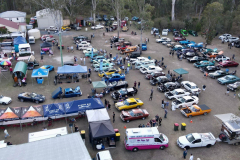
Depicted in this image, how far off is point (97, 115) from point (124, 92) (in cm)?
633

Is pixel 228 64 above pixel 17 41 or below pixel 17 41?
below

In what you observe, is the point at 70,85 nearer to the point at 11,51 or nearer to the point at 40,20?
the point at 11,51

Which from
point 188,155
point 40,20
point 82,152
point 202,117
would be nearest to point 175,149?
point 188,155

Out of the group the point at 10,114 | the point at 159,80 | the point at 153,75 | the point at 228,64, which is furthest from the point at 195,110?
the point at 10,114

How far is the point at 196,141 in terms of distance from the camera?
17.9m

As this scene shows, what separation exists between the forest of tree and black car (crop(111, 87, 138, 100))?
56.0 feet

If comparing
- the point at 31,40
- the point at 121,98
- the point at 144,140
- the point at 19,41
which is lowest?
the point at 144,140

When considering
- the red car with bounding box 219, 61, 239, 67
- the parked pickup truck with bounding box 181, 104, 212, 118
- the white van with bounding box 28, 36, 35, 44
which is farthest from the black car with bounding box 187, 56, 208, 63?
the white van with bounding box 28, 36, 35, 44

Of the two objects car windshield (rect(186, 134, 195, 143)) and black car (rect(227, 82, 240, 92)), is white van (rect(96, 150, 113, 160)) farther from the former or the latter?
black car (rect(227, 82, 240, 92))

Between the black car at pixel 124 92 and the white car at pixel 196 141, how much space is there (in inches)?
340

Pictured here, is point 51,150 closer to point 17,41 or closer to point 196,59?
point 196,59

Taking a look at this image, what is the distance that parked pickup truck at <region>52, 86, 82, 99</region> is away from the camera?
80.7ft

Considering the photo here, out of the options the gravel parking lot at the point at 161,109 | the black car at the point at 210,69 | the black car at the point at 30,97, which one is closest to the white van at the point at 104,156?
the gravel parking lot at the point at 161,109

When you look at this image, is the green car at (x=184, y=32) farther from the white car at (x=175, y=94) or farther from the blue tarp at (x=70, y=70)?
the blue tarp at (x=70, y=70)
